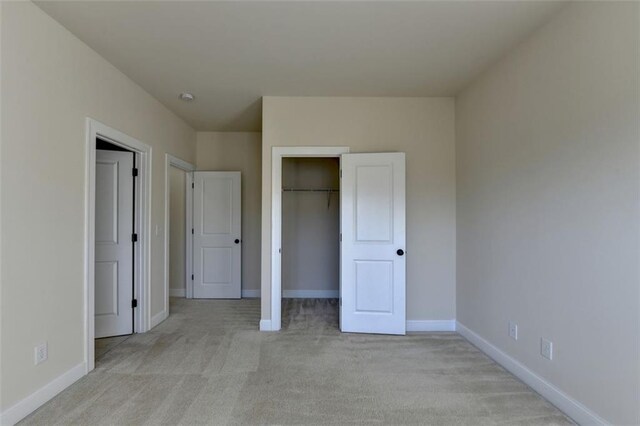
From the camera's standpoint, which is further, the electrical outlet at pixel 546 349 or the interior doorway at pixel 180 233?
the interior doorway at pixel 180 233

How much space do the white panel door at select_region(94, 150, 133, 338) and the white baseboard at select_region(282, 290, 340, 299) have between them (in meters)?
2.24

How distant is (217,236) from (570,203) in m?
4.38

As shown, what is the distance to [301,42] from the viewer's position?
2.49m

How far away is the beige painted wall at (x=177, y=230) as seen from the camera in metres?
5.20

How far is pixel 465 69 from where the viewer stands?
2.96 metres

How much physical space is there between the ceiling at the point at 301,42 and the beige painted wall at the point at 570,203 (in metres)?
0.34

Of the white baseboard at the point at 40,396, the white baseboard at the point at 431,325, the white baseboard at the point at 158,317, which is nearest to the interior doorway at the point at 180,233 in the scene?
the white baseboard at the point at 158,317

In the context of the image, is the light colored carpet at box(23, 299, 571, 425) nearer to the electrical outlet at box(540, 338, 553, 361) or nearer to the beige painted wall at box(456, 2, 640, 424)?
the electrical outlet at box(540, 338, 553, 361)

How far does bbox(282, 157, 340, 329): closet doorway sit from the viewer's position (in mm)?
5113

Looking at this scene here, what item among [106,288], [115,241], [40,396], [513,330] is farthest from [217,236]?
[513,330]

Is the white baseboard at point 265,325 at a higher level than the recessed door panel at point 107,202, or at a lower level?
lower

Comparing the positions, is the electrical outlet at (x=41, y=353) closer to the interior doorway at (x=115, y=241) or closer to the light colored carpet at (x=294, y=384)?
the light colored carpet at (x=294, y=384)

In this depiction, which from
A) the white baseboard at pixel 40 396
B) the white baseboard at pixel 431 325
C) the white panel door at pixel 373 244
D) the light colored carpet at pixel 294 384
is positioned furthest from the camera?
the white baseboard at pixel 431 325

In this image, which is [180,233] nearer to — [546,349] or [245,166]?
[245,166]
